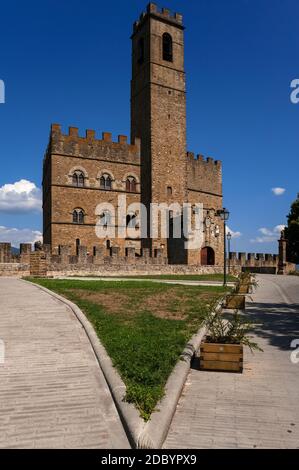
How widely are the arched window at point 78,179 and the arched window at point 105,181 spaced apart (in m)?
1.95

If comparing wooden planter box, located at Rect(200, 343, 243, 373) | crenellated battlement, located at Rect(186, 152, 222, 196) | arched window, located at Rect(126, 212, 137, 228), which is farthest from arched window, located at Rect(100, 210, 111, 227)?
wooden planter box, located at Rect(200, 343, 243, 373)

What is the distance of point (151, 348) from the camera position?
7.03m

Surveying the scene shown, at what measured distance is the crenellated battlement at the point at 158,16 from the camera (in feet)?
128

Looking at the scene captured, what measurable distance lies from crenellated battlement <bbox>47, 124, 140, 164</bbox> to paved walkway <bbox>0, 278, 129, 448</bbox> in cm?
2865

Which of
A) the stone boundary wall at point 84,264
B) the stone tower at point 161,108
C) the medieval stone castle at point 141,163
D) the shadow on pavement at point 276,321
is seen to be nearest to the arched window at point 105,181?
the medieval stone castle at point 141,163

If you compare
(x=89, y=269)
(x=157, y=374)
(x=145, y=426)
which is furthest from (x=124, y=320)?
(x=89, y=269)

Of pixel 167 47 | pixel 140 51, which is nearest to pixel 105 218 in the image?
pixel 140 51

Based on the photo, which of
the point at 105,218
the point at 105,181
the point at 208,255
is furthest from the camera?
the point at 208,255

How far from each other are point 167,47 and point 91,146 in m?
13.3

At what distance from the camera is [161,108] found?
38938 millimetres

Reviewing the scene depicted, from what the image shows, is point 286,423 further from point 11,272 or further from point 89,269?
point 89,269

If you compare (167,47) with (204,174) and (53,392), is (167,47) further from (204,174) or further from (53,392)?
(53,392)

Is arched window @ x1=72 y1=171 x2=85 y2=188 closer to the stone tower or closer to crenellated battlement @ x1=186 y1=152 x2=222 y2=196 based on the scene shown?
the stone tower
